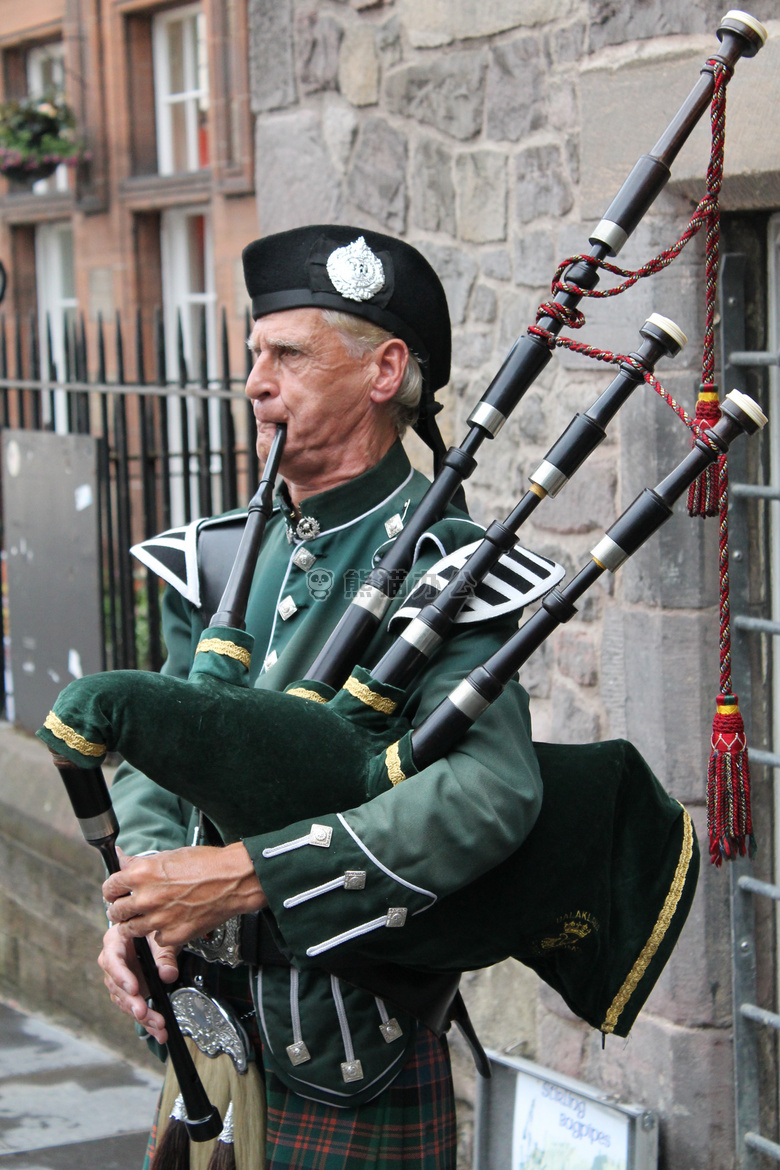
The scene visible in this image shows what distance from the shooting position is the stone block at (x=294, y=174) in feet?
12.5

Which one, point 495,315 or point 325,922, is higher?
point 495,315

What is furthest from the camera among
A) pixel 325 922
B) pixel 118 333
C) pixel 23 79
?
pixel 23 79

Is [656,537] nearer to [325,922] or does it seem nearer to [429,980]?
[429,980]

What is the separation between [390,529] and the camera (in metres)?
2.14

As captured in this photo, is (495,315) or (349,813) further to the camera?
(495,315)

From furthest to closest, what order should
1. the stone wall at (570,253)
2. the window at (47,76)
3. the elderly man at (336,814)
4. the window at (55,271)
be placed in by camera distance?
the window at (55,271) → the window at (47,76) → the stone wall at (570,253) → the elderly man at (336,814)

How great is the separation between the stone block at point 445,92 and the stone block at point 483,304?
0.39 meters

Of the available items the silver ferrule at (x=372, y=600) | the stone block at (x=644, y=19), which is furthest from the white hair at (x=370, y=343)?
the stone block at (x=644, y=19)

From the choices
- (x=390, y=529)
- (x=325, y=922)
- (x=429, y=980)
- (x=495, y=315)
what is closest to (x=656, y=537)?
(x=495, y=315)

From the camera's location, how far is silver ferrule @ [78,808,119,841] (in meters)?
1.82

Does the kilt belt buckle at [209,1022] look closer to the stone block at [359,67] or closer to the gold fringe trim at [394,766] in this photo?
the gold fringe trim at [394,766]

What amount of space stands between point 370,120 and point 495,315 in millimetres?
737

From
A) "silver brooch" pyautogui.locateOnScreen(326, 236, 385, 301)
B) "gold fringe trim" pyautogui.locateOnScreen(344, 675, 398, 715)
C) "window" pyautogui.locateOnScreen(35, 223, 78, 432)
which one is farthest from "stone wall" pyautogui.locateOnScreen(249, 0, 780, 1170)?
"window" pyautogui.locateOnScreen(35, 223, 78, 432)

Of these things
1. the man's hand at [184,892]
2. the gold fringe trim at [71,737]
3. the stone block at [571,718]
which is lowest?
the stone block at [571,718]
